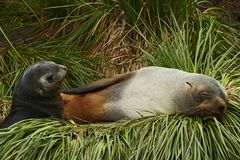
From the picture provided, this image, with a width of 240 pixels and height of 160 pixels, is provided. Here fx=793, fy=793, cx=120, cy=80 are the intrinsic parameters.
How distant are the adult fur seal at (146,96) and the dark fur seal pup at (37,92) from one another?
0.30 metres

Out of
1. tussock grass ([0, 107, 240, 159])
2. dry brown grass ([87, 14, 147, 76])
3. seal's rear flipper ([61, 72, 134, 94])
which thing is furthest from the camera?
dry brown grass ([87, 14, 147, 76])

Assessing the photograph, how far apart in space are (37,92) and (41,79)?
3.9 inches

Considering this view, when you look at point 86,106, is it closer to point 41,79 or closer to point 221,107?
point 41,79

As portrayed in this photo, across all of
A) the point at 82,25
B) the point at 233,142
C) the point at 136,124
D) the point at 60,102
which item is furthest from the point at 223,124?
the point at 82,25

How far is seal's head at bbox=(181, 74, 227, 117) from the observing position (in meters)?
5.26

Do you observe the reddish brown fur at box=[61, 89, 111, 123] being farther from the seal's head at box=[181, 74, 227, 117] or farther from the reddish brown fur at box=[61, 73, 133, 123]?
the seal's head at box=[181, 74, 227, 117]

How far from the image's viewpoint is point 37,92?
5.42 metres

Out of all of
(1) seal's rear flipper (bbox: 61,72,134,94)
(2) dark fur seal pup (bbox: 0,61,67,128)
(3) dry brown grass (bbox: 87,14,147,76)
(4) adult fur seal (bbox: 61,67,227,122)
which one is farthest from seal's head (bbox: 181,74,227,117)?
(3) dry brown grass (bbox: 87,14,147,76)

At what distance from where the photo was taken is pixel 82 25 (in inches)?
287

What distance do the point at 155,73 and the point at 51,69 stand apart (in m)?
0.81

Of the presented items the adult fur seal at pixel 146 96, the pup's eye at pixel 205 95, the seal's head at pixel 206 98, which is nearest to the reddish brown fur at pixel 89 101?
the adult fur seal at pixel 146 96

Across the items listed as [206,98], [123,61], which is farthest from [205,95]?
[123,61]

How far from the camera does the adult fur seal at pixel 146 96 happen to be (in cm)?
533

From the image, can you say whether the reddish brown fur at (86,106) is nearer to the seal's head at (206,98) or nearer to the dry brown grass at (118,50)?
the seal's head at (206,98)
